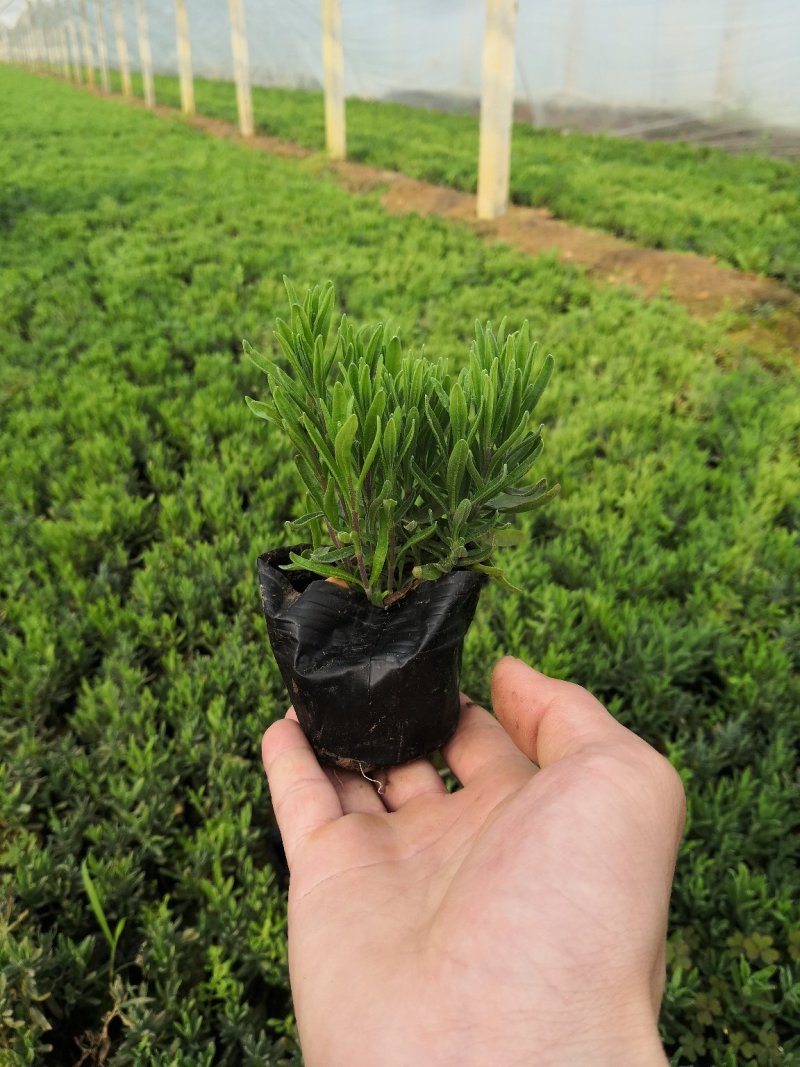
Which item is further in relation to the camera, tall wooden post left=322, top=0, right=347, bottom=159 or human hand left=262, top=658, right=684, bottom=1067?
tall wooden post left=322, top=0, right=347, bottom=159

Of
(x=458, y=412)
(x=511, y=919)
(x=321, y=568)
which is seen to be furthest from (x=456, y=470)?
(x=511, y=919)

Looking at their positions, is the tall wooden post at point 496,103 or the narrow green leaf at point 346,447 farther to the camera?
the tall wooden post at point 496,103

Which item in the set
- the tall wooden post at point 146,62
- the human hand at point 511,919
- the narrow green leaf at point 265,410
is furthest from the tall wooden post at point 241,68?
the human hand at point 511,919

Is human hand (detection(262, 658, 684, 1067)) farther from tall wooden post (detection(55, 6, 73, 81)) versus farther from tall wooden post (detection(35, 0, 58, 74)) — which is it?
tall wooden post (detection(35, 0, 58, 74))

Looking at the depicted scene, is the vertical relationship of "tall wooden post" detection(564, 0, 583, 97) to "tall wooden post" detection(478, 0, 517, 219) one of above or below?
above

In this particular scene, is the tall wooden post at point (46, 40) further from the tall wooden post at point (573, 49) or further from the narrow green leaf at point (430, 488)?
the narrow green leaf at point (430, 488)

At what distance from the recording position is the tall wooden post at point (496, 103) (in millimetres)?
7090

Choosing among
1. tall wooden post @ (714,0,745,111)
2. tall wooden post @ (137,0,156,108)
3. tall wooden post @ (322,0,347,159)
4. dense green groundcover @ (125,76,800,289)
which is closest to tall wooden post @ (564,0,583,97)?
dense green groundcover @ (125,76,800,289)

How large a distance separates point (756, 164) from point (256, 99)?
1566 cm

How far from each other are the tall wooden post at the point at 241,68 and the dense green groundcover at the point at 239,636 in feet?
36.5

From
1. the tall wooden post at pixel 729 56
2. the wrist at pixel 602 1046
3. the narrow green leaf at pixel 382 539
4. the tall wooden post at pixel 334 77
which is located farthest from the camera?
the tall wooden post at pixel 729 56

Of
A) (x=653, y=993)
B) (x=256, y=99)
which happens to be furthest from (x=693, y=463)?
(x=256, y=99)

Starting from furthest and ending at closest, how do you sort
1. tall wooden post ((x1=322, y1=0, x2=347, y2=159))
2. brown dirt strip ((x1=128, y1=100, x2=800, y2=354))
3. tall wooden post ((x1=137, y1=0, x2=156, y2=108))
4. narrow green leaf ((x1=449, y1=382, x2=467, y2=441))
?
tall wooden post ((x1=137, y1=0, x2=156, y2=108)) < tall wooden post ((x1=322, y1=0, x2=347, y2=159)) < brown dirt strip ((x1=128, y1=100, x2=800, y2=354)) < narrow green leaf ((x1=449, y1=382, x2=467, y2=441))

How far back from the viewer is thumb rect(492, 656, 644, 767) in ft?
4.26
